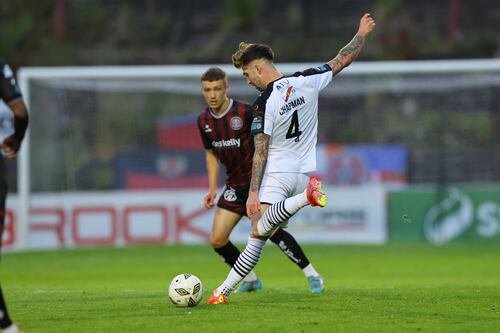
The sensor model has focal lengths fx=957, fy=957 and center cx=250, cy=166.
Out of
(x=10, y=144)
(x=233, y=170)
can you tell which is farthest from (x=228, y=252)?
(x=10, y=144)

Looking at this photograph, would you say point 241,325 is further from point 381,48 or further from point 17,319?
point 381,48

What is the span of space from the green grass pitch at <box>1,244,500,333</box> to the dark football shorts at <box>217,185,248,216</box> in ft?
2.79

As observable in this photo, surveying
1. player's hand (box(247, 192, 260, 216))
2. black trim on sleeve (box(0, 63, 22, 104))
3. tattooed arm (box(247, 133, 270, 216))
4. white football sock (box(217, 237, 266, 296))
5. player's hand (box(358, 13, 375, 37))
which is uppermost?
player's hand (box(358, 13, 375, 37))

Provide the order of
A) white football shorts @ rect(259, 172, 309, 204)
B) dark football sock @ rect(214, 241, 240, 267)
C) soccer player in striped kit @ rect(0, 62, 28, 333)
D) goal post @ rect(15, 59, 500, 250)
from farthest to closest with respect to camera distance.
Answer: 1. goal post @ rect(15, 59, 500, 250)
2. dark football sock @ rect(214, 241, 240, 267)
3. white football shorts @ rect(259, 172, 309, 204)
4. soccer player in striped kit @ rect(0, 62, 28, 333)

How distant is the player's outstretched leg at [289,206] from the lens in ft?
24.8

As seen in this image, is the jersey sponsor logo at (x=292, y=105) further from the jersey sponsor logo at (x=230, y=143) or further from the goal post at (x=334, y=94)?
the goal post at (x=334, y=94)

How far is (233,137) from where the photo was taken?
9539mm

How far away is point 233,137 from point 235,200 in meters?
0.63

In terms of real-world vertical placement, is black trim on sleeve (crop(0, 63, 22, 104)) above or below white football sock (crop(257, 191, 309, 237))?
above

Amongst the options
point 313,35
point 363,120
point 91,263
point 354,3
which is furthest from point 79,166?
point 354,3

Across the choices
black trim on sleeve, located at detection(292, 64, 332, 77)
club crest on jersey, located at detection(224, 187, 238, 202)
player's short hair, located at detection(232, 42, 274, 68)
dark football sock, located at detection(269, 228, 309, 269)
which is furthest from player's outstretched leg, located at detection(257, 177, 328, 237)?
club crest on jersey, located at detection(224, 187, 238, 202)

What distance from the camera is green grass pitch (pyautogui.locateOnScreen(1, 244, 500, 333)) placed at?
6.87m

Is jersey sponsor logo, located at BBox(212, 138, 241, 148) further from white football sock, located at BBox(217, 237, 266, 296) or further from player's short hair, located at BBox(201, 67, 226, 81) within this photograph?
white football sock, located at BBox(217, 237, 266, 296)

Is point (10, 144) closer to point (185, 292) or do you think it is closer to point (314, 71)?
point (185, 292)
